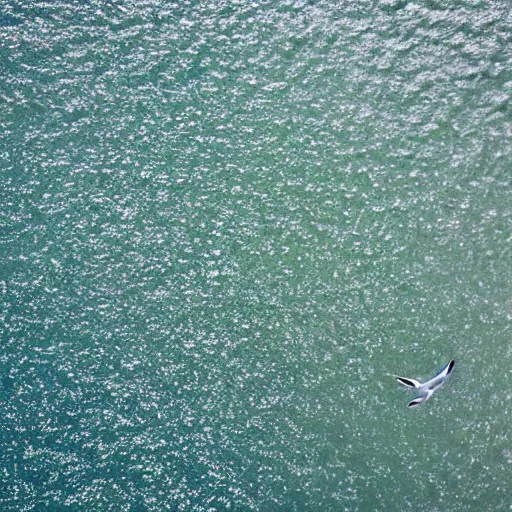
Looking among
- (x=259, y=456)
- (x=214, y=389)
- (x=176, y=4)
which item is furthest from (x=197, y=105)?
(x=259, y=456)

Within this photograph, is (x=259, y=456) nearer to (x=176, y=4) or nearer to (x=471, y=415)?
(x=471, y=415)

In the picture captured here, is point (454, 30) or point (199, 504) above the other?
point (454, 30)

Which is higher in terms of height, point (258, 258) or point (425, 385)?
point (258, 258)

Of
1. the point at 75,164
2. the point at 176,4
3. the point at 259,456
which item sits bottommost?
the point at 259,456
